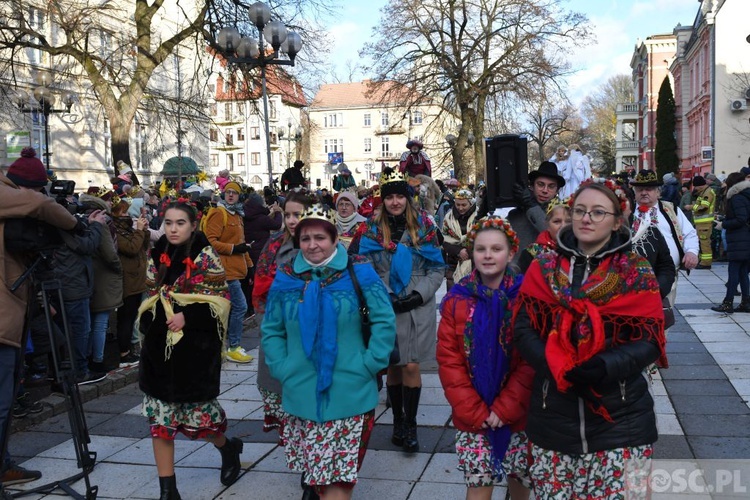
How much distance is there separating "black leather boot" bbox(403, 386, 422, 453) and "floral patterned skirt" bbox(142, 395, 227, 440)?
144 cm

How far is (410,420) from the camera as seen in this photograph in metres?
5.49

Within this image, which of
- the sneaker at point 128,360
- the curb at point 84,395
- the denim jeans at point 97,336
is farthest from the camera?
the sneaker at point 128,360

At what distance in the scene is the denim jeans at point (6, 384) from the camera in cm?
454

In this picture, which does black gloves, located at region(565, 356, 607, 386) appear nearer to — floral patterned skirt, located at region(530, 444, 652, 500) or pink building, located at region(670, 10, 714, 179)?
floral patterned skirt, located at region(530, 444, 652, 500)

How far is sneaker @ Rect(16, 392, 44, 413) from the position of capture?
21.1ft

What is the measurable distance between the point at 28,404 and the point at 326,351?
13.1 ft

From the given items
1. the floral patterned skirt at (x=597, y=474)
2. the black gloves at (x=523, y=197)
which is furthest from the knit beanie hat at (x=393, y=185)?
the floral patterned skirt at (x=597, y=474)

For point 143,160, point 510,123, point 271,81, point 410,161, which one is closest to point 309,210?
point 410,161

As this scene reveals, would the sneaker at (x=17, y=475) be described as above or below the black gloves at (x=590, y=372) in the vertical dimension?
below

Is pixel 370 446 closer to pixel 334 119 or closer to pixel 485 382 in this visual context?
pixel 485 382

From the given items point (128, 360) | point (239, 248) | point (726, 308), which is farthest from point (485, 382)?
point (726, 308)

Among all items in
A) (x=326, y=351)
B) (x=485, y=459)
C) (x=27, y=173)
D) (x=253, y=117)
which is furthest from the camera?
(x=253, y=117)

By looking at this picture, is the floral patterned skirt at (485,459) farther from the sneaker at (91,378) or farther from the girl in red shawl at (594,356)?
the sneaker at (91,378)

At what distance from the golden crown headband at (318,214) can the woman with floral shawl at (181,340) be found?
1025 mm
